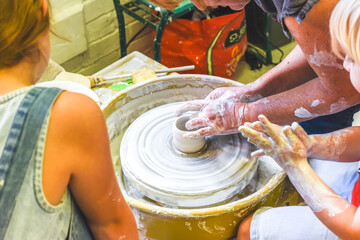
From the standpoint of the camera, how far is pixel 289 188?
155cm

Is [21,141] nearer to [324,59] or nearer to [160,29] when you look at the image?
[324,59]

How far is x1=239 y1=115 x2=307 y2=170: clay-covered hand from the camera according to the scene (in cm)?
115

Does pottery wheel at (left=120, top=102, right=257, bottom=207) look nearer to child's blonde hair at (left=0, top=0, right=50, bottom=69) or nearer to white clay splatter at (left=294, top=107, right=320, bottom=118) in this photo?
white clay splatter at (left=294, top=107, right=320, bottom=118)

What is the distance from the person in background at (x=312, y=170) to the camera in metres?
0.92

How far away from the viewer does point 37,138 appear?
2.13ft

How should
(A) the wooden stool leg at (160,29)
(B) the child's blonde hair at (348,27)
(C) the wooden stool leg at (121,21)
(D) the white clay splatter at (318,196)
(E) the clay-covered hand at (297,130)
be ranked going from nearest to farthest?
(B) the child's blonde hair at (348,27)
(D) the white clay splatter at (318,196)
(E) the clay-covered hand at (297,130)
(A) the wooden stool leg at (160,29)
(C) the wooden stool leg at (121,21)

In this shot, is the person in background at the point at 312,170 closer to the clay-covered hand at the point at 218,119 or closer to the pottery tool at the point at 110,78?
the clay-covered hand at the point at 218,119

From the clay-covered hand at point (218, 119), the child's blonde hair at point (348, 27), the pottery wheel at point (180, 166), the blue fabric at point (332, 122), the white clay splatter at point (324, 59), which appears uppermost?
the child's blonde hair at point (348, 27)

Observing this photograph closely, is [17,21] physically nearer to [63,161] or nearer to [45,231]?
[63,161]

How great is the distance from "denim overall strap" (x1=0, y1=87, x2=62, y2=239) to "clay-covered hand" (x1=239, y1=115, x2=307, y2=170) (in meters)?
Result: 0.68

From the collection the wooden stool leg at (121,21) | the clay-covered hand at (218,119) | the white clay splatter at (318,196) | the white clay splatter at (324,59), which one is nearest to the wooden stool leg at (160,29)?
the wooden stool leg at (121,21)

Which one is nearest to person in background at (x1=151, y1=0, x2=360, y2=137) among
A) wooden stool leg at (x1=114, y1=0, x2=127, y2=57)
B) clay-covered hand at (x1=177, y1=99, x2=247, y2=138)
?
clay-covered hand at (x1=177, y1=99, x2=247, y2=138)

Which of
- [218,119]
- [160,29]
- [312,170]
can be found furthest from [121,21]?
[312,170]

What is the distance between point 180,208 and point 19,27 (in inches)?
35.8
